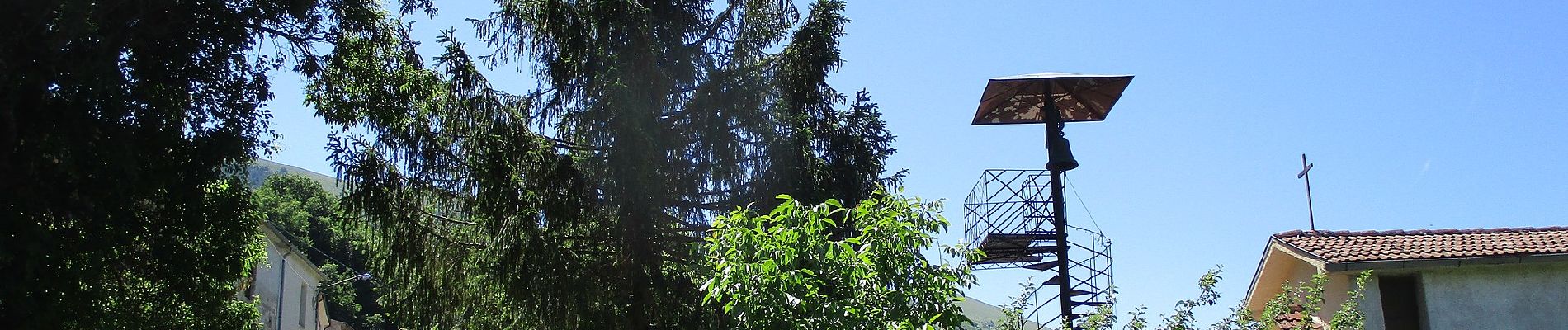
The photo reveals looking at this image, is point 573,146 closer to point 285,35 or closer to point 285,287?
point 285,35

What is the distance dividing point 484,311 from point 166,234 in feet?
14.4

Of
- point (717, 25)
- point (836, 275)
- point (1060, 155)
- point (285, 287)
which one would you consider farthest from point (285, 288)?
point (836, 275)

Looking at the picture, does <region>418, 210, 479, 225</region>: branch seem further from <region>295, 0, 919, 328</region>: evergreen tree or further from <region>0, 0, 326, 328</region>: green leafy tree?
<region>0, 0, 326, 328</region>: green leafy tree

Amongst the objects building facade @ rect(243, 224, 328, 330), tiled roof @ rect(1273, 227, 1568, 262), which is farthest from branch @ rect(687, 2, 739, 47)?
building facade @ rect(243, 224, 328, 330)

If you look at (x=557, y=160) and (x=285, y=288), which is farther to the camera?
(x=285, y=288)

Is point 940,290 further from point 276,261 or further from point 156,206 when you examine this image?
point 276,261

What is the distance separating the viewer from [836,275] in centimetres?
901

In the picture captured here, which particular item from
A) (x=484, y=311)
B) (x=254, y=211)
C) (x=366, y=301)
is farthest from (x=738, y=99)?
(x=366, y=301)

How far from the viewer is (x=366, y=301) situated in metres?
80.8

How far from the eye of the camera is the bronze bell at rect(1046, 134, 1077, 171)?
659 inches

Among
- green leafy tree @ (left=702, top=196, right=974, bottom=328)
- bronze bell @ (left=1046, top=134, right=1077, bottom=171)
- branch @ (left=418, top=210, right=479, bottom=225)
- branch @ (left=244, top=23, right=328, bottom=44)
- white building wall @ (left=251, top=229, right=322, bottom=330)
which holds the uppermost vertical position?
branch @ (left=244, top=23, right=328, bottom=44)

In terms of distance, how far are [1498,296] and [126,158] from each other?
50.6 ft

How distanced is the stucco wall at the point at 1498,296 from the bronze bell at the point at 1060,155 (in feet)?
14.8

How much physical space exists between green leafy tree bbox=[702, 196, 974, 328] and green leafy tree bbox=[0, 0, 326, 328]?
26.4 feet
